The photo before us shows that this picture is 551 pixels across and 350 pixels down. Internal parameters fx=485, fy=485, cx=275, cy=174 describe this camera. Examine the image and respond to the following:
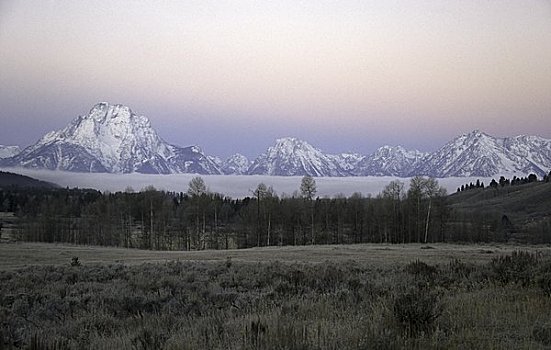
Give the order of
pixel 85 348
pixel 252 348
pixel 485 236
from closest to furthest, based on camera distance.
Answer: pixel 252 348 → pixel 85 348 → pixel 485 236

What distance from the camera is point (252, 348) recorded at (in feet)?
20.8

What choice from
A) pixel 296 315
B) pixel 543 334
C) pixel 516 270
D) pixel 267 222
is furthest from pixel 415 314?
pixel 267 222

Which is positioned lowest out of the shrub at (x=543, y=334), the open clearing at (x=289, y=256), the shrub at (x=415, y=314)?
the open clearing at (x=289, y=256)

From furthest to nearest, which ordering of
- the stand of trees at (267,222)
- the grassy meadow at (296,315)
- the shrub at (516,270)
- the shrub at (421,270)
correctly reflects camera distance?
the stand of trees at (267,222)
the shrub at (421,270)
the shrub at (516,270)
the grassy meadow at (296,315)

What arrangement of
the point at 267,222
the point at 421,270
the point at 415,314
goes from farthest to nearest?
the point at 267,222
the point at 421,270
the point at 415,314

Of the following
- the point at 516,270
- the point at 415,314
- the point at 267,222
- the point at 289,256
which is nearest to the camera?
the point at 415,314

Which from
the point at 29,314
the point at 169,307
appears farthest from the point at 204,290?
the point at 29,314

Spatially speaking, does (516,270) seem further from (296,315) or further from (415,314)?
(296,315)

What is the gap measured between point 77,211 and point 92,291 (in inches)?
3977

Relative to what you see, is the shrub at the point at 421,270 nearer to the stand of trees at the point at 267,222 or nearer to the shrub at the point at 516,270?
the shrub at the point at 516,270

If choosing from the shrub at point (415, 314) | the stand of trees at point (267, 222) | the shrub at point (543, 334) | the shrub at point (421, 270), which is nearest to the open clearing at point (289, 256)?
the shrub at point (421, 270)

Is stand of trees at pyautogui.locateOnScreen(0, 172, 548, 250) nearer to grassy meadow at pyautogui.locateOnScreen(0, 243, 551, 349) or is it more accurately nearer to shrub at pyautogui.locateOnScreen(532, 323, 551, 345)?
grassy meadow at pyautogui.locateOnScreen(0, 243, 551, 349)

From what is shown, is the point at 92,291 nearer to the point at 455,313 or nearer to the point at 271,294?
the point at 271,294

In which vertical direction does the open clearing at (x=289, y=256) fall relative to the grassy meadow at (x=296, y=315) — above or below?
below
